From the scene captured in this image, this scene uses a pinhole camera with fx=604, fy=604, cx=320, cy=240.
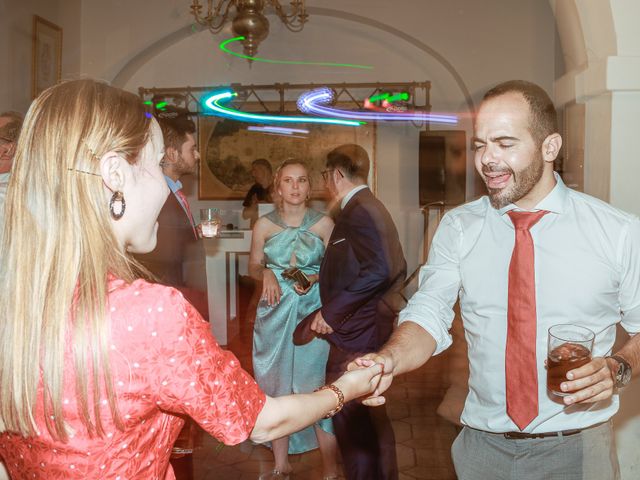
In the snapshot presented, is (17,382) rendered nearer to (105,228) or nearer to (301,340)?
(105,228)

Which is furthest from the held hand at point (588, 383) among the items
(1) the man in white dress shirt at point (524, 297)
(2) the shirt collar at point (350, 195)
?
(2) the shirt collar at point (350, 195)

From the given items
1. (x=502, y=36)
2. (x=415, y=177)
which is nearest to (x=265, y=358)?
(x=415, y=177)

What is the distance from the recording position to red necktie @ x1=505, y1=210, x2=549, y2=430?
1.74 m

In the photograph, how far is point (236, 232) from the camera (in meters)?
6.05

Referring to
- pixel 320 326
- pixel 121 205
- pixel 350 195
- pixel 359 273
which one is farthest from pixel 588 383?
pixel 350 195

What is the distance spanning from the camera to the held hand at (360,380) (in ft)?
4.73

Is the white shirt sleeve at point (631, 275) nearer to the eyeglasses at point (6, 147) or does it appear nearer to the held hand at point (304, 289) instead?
the held hand at point (304, 289)

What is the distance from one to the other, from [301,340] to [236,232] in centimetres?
299

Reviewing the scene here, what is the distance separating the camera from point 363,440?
296 centimetres

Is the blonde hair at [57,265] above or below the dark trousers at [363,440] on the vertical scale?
above

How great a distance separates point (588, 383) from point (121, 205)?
1.13 metres

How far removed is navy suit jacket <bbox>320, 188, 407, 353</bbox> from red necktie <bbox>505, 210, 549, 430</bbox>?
3.62 feet

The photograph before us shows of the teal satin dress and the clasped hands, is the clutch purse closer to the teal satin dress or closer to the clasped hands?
the teal satin dress

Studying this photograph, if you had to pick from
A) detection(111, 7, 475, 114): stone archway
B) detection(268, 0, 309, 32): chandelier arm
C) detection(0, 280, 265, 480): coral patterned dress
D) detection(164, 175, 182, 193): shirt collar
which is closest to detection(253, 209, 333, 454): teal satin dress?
detection(164, 175, 182, 193): shirt collar
